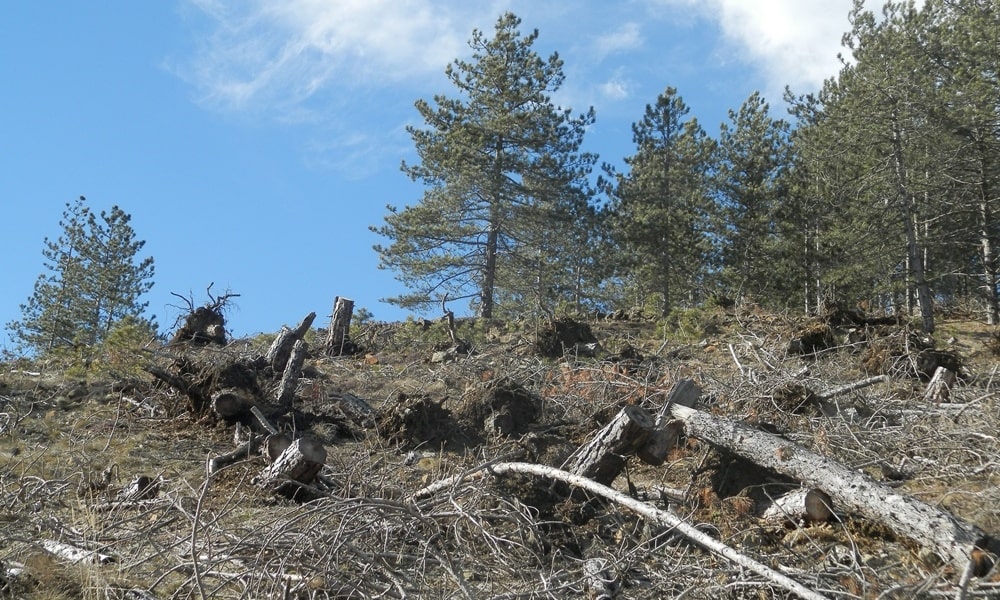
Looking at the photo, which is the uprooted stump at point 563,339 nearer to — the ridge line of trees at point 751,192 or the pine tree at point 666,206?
the ridge line of trees at point 751,192

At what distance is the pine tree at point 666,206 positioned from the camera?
88.2 ft

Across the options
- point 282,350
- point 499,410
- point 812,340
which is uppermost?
point 812,340

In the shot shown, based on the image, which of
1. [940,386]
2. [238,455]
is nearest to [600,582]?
[238,455]

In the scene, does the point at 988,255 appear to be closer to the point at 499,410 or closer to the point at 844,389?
the point at 844,389

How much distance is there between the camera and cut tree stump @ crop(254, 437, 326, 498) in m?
6.07

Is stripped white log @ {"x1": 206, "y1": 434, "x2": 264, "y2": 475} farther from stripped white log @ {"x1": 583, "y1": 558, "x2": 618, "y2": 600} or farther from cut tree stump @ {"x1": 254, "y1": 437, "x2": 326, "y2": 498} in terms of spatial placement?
stripped white log @ {"x1": 583, "y1": 558, "x2": 618, "y2": 600}

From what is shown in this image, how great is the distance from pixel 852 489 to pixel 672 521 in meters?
Result: 1.04

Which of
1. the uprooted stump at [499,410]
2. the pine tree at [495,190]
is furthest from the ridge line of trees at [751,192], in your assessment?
the uprooted stump at [499,410]

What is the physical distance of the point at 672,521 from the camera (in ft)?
16.0

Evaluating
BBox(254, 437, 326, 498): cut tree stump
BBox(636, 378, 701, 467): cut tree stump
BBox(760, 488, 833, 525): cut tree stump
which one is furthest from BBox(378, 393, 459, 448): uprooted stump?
BBox(760, 488, 833, 525): cut tree stump

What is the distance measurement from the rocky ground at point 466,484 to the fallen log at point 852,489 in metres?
0.10

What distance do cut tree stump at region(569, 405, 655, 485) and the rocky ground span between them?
0.70 feet

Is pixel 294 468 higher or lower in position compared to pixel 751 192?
lower

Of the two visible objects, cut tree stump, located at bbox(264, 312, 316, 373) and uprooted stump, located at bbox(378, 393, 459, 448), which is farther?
cut tree stump, located at bbox(264, 312, 316, 373)
